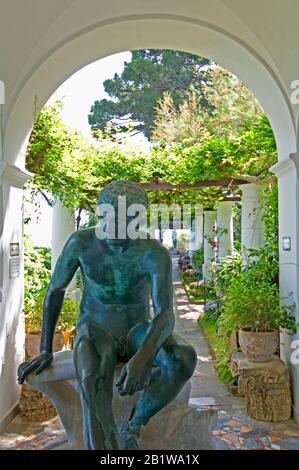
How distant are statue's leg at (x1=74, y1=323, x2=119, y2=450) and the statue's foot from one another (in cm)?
18

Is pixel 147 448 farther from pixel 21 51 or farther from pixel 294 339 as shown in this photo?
pixel 21 51

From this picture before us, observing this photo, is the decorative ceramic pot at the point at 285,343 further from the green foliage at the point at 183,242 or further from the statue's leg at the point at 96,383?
the green foliage at the point at 183,242

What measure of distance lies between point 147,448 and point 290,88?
10.9ft

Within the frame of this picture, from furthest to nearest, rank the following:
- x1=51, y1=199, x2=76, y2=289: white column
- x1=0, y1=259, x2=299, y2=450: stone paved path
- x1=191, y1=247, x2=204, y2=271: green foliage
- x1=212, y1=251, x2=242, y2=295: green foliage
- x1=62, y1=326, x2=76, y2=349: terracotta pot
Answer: x1=191, y1=247, x2=204, y2=271: green foliage
x1=51, y1=199, x2=76, y2=289: white column
x1=212, y1=251, x2=242, y2=295: green foliage
x1=62, y1=326, x2=76, y2=349: terracotta pot
x1=0, y1=259, x2=299, y2=450: stone paved path

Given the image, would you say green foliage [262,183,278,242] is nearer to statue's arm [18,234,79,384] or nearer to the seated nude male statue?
the seated nude male statue

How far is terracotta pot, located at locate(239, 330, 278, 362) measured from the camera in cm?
403

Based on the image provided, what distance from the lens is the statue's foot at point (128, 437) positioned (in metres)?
1.95

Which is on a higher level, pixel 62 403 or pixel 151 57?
pixel 151 57

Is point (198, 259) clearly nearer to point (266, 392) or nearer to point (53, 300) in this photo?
point (266, 392)

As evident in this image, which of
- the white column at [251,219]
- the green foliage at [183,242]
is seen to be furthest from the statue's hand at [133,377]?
the green foliage at [183,242]

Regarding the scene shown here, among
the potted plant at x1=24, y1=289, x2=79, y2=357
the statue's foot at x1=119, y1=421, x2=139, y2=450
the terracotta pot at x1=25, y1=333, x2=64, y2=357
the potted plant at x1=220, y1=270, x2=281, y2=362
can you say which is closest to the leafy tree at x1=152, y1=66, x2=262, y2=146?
the potted plant at x1=220, y1=270, x2=281, y2=362

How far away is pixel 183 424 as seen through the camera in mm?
2264
